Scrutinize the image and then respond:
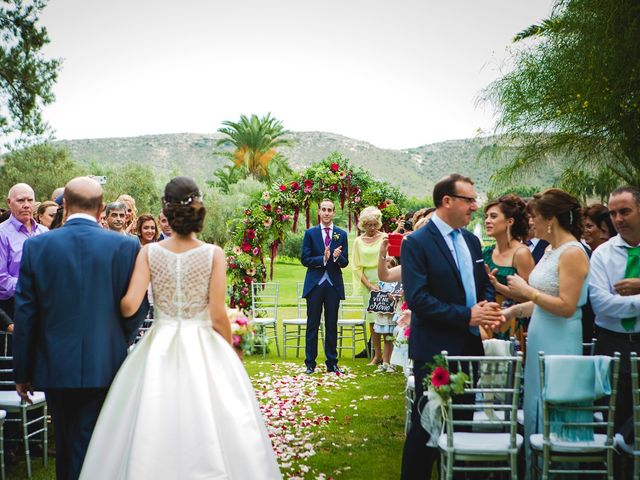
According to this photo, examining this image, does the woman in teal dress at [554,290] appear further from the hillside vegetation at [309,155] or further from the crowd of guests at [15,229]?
the hillside vegetation at [309,155]

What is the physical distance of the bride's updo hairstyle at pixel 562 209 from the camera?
4.27m

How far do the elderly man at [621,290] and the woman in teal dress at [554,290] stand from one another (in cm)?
34

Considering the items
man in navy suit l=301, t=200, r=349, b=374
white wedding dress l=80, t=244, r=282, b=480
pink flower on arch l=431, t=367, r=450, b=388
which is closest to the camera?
white wedding dress l=80, t=244, r=282, b=480

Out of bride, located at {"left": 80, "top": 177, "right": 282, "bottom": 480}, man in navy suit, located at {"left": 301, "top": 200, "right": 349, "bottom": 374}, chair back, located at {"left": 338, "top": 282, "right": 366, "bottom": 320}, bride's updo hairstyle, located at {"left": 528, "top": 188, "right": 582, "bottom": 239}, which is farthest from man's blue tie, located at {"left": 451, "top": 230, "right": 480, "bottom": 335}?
chair back, located at {"left": 338, "top": 282, "right": 366, "bottom": 320}

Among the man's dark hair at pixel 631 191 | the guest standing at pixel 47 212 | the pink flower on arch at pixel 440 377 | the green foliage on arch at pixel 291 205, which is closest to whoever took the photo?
the pink flower on arch at pixel 440 377

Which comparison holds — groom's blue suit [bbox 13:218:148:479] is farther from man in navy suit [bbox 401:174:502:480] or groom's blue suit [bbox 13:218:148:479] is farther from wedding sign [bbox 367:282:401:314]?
wedding sign [bbox 367:282:401:314]

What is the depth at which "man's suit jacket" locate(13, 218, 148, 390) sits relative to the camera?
363 centimetres

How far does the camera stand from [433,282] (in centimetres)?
403

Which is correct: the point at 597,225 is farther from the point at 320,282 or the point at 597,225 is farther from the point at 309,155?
the point at 309,155

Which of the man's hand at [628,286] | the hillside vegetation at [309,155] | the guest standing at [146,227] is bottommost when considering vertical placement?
the man's hand at [628,286]

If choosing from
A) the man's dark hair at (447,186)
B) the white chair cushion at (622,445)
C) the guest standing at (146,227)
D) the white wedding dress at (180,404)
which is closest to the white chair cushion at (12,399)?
the white wedding dress at (180,404)

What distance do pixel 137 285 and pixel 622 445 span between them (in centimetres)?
314

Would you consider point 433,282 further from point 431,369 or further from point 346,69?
point 346,69

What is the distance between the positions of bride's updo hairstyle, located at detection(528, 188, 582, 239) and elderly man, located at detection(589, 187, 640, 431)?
408 mm
